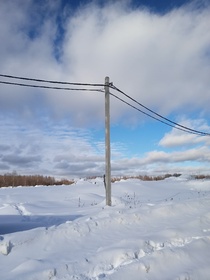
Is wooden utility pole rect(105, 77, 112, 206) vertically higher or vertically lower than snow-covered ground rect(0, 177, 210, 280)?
higher

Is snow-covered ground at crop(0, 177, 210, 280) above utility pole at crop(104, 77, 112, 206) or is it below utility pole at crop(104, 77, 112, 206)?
below

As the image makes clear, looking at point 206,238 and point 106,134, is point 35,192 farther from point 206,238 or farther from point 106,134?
point 206,238

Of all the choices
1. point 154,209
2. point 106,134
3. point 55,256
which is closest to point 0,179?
point 106,134

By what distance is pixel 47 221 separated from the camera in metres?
9.00

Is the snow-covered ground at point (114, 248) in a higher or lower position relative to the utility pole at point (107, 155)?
lower

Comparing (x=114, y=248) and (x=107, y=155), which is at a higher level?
(x=107, y=155)

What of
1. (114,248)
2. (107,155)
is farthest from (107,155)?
(114,248)

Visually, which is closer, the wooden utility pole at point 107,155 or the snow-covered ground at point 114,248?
the snow-covered ground at point 114,248

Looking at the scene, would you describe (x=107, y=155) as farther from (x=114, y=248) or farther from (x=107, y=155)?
(x=114, y=248)

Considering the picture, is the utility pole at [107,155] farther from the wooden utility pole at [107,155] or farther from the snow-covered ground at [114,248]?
the snow-covered ground at [114,248]

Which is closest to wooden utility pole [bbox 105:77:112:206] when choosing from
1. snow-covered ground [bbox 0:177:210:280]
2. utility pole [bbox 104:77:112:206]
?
utility pole [bbox 104:77:112:206]

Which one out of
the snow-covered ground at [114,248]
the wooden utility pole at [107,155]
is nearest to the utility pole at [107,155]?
the wooden utility pole at [107,155]

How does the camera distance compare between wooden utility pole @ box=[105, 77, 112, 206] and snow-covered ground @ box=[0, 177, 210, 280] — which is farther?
wooden utility pole @ box=[105, 77, 112, 206]

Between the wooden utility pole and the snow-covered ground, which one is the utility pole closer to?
the wooden utility pole
